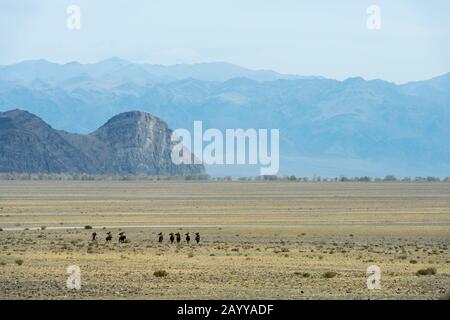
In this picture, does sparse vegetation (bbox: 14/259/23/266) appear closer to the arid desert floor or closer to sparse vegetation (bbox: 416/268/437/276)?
the arid desert floor

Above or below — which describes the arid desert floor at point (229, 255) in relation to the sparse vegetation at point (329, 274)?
below

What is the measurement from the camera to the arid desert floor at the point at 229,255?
2747 cm

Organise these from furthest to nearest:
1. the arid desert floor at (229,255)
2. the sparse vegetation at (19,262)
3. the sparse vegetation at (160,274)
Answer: the sparse vegetation at (19,262) → the sparse vegetation at (160,274) → the arid desert floor at (229,255)

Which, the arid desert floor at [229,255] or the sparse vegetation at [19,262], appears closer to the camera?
the arid desert floor at [229,255]

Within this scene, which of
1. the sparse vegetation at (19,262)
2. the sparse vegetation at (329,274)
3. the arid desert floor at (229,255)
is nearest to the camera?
the arid desert floor at (229,255)

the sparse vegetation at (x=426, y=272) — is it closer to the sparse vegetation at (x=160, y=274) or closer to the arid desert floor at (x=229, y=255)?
the arid desert floor at (x=229, y=255)

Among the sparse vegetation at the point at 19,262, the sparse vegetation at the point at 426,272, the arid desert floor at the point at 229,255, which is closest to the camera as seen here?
the arid desert floor at the point at 229,255

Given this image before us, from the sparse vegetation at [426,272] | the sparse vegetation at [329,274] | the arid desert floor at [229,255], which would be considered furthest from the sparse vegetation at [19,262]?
the sparse vegetation at [426,272]

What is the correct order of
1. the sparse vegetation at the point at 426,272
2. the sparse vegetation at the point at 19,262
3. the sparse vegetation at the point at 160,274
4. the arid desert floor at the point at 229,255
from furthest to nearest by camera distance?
the sparse vegetation at the point at 19,262, the sparse vegetation at the point at 426,272, the sparse vegetation at the point at 160,274, the arid desert floor at the point at 229,255

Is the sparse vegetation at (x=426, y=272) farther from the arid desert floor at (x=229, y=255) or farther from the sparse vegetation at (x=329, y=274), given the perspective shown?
the sparse vegetation at (x=329, y=274)

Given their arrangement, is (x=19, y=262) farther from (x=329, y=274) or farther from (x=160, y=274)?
(x=329, y=274)

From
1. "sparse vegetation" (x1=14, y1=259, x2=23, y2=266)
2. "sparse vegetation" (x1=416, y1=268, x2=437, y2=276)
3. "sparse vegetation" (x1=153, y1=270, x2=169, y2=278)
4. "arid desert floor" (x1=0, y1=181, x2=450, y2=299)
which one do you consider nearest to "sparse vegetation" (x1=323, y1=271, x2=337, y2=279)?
"arid desert floor" (x1=0, y1=181, x2=450, y2=299)

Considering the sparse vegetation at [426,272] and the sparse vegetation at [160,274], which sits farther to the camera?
the sparse vegetation at [426,272]

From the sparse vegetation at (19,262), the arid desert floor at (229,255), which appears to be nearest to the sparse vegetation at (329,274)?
the arid desert floor at (229,255)
